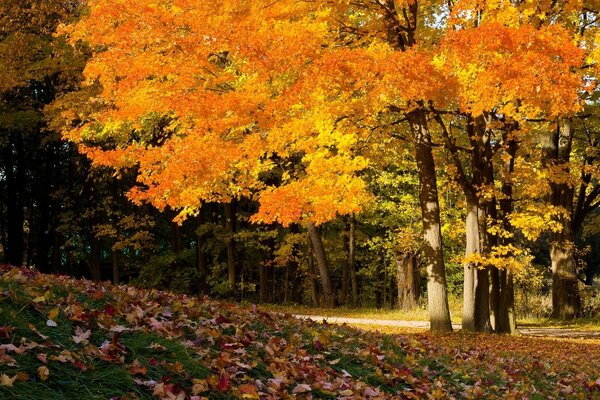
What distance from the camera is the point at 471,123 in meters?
15.7

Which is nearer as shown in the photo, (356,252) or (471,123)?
(471,123)

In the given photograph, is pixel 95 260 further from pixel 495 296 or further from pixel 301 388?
pixel 301 388

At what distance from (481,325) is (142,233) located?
15.9m

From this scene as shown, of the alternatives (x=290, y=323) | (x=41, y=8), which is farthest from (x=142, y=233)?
(x=290, y=323)

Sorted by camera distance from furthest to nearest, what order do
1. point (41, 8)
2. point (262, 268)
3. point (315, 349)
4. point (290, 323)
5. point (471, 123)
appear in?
1. point (262, 268)
2. point (41, 8)
3. point (471, 123)
4. point (290, 323)
5. point (315, 349)

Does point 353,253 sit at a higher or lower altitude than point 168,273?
higher

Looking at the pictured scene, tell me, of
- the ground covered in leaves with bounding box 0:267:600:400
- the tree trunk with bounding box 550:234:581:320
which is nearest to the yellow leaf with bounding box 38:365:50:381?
the ground covered in leaves with bounding box 0:267:600:400

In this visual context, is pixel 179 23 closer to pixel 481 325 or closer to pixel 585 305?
pixel 481 325

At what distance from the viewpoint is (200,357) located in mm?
5281

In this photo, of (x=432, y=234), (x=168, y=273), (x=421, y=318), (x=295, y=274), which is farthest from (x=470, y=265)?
(x=168, y=273)

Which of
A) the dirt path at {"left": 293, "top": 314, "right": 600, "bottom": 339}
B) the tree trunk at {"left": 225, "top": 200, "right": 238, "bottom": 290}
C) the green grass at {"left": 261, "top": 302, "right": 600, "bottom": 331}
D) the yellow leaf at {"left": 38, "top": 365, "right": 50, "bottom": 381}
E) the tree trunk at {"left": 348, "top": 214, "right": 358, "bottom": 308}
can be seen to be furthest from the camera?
the tree trunk at {"left": 348, "top": 214, "right": 358, "bottom": 308}

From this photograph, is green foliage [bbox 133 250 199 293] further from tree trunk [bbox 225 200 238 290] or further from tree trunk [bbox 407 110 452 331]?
tree trunk [bbox 407 110 452 331]

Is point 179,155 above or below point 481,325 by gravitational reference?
above

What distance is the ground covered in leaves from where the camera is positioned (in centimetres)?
435
